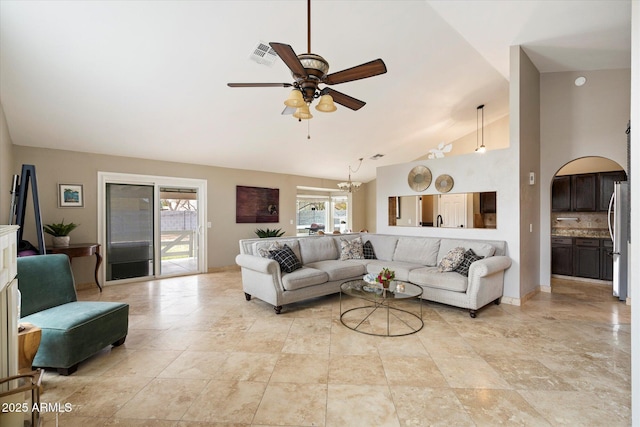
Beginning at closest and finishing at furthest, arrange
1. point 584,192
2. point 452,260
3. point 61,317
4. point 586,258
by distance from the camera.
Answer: point 61,317 < point 452,260 < point 586,258 < point 584,192

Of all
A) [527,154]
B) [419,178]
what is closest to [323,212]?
[419,178]

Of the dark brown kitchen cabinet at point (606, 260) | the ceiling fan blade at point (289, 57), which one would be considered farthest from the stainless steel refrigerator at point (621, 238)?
the ceiling fan blade at point (289, 57)

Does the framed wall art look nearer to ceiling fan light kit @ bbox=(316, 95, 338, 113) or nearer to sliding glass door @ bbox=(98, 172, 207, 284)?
sliding glass door @ bbox=(98, 172, 207, 284)

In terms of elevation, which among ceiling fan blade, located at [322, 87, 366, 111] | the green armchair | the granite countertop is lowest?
the green armchair

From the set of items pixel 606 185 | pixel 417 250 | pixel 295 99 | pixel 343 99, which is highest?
pixel 343 99

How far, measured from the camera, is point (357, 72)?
2295mm

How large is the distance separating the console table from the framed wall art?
2.70 m

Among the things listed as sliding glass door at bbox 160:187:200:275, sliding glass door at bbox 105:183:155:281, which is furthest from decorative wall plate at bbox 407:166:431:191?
sliding glass door at bbox 105:183:155:281

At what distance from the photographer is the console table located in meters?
4.28

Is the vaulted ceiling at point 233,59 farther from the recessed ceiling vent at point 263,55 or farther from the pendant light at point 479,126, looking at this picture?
the pendant light at point 479,126

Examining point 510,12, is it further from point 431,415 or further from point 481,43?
point 431,415

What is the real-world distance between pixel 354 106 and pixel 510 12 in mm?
2278

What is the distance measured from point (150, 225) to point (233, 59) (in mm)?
3753

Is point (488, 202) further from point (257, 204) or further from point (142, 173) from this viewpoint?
point (142, 173)
